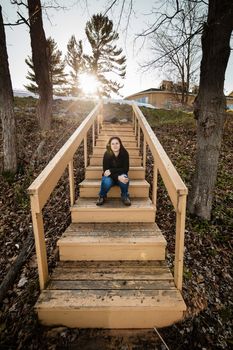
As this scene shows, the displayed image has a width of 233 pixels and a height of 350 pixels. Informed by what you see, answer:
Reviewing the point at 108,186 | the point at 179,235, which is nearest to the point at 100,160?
the point at 108,186

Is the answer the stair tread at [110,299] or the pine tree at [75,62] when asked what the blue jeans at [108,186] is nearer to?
the stair tread at [110,299]

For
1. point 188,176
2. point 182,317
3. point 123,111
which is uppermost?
point 123,111

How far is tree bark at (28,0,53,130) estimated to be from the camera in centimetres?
686

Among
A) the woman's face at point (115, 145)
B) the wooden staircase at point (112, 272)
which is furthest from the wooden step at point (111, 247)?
the woman's face at point (115, 145)

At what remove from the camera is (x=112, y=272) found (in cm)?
253

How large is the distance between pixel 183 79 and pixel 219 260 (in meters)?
18.7

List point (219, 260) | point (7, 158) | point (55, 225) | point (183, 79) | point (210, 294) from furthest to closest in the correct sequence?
point (183, 79), point (7, 158), point (55, 225), point (219, 260), point (210, 294)

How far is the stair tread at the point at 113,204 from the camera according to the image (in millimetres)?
3158

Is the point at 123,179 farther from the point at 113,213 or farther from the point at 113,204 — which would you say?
the point at 113,213

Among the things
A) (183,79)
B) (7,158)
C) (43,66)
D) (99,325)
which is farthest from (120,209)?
(183,79)

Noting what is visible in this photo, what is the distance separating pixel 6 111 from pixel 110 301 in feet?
16.0

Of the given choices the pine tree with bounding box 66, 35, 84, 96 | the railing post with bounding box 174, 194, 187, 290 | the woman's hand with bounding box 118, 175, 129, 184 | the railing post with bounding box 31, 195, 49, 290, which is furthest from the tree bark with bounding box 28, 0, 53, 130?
the pine tree with bounding box 66, 35, 84, 96

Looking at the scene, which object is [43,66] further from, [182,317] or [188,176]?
[182,317]

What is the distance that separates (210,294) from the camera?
2.57 m
